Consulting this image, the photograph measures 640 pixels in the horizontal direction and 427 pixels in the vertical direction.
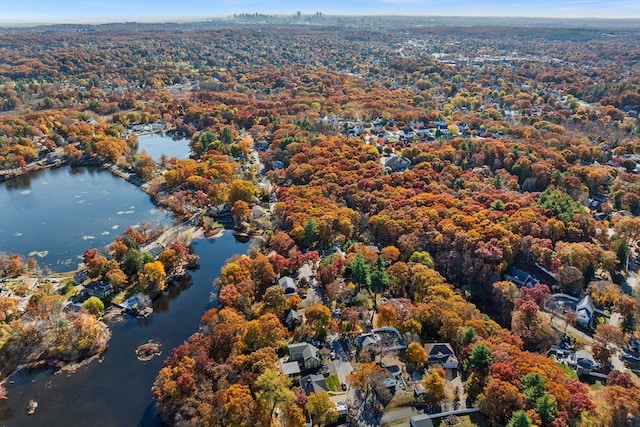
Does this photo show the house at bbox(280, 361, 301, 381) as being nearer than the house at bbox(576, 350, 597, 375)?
Yes

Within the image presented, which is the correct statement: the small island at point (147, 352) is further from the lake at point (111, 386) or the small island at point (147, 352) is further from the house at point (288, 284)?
the house at point (288, 284)

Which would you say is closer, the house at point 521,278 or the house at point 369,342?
the house at point 369,342

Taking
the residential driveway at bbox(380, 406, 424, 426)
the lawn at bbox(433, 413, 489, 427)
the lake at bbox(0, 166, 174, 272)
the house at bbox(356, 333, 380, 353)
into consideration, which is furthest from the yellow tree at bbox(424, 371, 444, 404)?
the lake at bbox(0, 166, 174, 272)

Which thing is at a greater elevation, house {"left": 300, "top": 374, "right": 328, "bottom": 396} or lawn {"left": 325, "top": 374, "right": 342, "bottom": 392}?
house {"left": 300, "top": 374, "right": 328, "bottom": 396}

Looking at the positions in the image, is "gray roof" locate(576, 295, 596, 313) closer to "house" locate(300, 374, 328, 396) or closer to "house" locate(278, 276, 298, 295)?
"house" locate(300, 374, 328, 396)

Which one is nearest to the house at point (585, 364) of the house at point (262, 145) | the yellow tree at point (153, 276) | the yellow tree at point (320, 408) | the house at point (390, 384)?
the house at point (390, 384)

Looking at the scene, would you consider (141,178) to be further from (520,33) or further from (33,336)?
(520,33)
